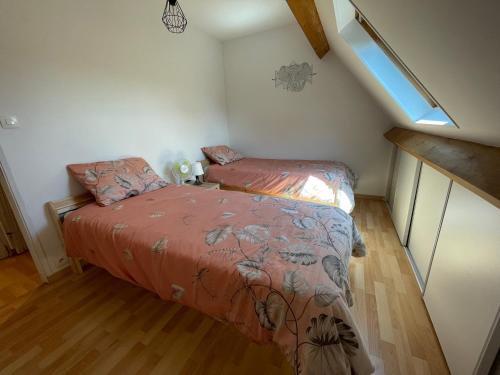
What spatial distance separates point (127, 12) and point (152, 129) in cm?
117

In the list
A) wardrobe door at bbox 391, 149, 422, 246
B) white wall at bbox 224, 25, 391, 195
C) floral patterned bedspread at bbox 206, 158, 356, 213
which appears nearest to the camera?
wardrobe door at bbox 391, 149, 422, 246

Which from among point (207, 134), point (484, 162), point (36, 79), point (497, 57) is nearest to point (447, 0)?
point (497, 57)

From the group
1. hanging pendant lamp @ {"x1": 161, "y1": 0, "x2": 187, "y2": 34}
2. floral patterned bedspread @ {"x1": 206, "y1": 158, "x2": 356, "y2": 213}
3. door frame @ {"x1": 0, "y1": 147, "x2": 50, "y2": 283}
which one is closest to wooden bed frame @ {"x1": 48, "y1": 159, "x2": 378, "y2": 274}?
door frame @ {"x1": 0, "y1": 147, "x2": 50, "y2": 283}

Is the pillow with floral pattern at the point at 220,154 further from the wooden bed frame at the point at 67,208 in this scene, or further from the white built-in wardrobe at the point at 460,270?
the white built-in wardrobe at the point at 460,270

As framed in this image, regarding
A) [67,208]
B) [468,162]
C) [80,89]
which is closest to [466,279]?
[468,162]

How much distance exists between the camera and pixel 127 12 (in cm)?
215

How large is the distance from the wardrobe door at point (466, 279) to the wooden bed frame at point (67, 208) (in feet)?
8.89

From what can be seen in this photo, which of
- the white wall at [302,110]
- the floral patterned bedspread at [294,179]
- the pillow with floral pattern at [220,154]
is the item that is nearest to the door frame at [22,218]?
the floral patterned bedspread at [294,179]

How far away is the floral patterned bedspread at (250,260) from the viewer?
0.81m

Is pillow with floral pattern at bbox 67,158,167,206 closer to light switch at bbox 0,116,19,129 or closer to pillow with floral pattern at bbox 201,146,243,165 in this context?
light switch at bbox 0,116,19,129

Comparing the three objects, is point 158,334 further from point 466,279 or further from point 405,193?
point 405,193

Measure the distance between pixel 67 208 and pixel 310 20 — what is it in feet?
9.34

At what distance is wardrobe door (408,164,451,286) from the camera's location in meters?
1.41

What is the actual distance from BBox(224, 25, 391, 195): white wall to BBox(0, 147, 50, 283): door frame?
119 inches
